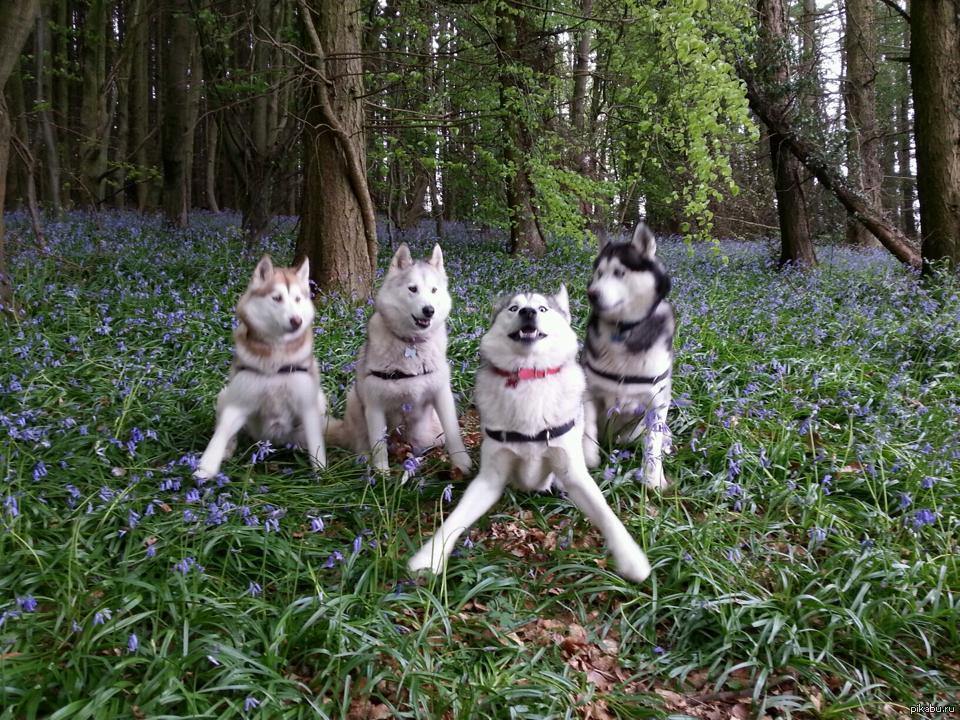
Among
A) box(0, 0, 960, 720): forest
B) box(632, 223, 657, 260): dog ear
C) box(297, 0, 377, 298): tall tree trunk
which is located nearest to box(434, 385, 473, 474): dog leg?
box(0, 0, 960, 720): forest

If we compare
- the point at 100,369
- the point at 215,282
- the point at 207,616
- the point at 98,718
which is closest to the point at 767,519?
the point at 207,616

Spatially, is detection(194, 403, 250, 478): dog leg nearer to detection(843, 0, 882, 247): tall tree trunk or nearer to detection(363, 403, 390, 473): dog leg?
detection(363, 403, 390, 473): dog leg

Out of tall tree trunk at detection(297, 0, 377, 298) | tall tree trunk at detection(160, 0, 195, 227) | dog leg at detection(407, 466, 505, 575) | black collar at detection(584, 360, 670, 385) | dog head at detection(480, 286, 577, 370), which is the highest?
tall tree trunk at detection(160, 0, 195, 227)

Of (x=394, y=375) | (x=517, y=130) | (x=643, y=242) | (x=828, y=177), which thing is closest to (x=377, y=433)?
(x=394, y=375)

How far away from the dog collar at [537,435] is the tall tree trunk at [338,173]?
3981 millimetres

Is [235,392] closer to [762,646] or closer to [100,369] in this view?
[100,369]

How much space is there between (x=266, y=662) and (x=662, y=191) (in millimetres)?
16027

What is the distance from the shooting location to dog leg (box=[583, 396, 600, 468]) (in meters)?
3.73

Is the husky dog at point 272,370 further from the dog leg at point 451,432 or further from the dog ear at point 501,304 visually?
the dog ear at point 501,304

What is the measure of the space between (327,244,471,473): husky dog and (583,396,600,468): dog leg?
73 centimetres

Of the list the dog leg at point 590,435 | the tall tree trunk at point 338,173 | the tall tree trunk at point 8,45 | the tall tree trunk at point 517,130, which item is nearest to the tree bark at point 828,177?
the tall tree trunk at point 517,130

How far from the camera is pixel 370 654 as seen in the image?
7.82 ft

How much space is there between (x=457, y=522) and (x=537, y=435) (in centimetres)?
58

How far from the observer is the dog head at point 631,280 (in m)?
3.64
